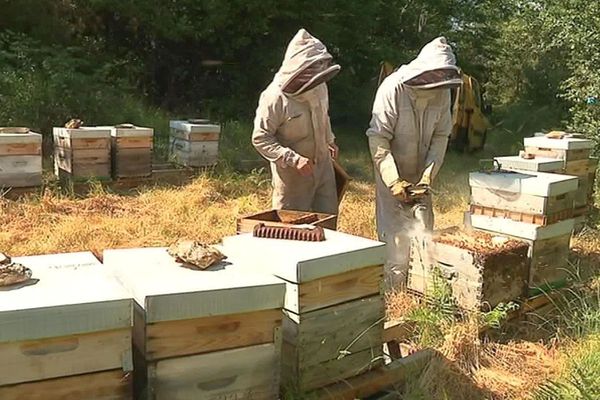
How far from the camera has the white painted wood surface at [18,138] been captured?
599 centimetres

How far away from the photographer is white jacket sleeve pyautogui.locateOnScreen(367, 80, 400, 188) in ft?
13.2

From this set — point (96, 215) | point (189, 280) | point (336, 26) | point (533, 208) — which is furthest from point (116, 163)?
point (336, 26)

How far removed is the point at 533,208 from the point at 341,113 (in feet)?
30.5

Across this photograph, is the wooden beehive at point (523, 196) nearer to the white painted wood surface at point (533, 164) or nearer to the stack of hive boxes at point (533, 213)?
the stack of hive boxes at point (533, 213)

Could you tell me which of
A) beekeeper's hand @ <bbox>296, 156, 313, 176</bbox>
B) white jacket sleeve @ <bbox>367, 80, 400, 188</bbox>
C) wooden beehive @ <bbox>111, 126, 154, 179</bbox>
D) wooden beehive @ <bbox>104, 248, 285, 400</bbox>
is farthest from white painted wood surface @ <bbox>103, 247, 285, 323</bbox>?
wooden beehive @ <bbox>111, 126, 154, 179</bbox>

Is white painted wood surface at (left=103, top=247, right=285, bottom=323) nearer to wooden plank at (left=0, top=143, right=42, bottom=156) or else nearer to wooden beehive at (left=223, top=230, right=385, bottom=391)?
wooden beehive at (left=223, top=230, right=385, bottom=391)

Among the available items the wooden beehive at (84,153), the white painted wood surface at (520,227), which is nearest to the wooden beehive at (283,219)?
the white painted wood surface at (520,227)

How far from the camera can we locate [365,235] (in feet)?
17.7

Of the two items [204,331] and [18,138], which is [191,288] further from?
[18,138]

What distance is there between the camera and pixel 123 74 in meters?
11.6

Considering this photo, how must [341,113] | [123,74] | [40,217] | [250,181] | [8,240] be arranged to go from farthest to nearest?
[341,113] → [123,74] → [250,181] → [40,217] → [8,240]

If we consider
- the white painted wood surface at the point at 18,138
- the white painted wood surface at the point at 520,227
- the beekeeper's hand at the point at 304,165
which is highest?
the beekeeper's hand at the point at 304,165

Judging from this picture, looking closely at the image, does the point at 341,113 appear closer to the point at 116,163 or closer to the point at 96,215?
the point at 116,163

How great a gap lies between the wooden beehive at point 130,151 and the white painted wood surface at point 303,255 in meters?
4.58
